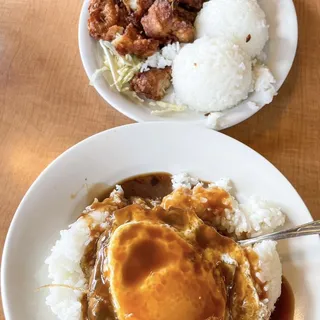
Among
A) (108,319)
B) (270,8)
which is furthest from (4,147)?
(270,8)

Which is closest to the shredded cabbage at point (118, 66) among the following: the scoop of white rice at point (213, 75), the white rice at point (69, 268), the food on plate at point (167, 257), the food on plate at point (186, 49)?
the food on plate at point (186, 49)

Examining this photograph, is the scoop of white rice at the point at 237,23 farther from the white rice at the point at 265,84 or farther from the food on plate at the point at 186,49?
the white rice at the point at 265,84

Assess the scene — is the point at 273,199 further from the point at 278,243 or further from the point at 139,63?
the point at 139,63

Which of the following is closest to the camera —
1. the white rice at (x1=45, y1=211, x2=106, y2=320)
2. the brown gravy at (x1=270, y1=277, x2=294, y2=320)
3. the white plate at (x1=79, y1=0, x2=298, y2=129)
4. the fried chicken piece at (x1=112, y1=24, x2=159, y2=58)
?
the white rice at (x1=45, y1=211, x2=106, y2=320)

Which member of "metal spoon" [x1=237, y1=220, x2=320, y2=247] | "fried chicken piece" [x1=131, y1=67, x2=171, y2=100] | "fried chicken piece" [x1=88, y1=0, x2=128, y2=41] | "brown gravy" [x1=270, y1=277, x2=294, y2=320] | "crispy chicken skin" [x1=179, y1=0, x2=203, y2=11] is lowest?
"brown gravy" [x1=270, y1=277, x2=294, y2=320]

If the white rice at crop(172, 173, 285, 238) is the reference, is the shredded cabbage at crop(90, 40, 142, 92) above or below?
above

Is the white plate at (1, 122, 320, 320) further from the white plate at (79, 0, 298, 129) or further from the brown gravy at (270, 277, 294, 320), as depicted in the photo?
the white plate at (79, 0, 298, 129)

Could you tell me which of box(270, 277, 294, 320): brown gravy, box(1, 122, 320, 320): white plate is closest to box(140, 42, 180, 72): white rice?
box(1, 122, 320, 320): white plate
